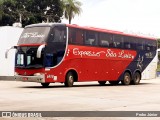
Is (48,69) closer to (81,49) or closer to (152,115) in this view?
(81,49)

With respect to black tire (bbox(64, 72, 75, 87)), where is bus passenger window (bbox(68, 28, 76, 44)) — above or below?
above

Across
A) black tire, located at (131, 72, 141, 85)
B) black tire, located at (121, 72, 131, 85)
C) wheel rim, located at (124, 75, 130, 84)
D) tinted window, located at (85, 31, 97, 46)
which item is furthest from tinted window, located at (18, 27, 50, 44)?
black tire, located at (131, 72, 141, 85)

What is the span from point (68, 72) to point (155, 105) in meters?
9.70

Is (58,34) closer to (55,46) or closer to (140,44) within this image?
(55,46)

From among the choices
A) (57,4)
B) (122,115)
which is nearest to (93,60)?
(122,115)

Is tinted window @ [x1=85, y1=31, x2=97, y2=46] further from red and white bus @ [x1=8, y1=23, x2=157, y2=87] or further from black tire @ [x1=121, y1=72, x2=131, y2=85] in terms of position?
black tire @ [x1=121, y1=72, x2=131, y2=85]

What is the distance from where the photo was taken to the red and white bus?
65.4 feet

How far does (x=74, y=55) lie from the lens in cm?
2134

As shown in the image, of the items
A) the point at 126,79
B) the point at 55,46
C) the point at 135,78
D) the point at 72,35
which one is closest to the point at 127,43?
the point at 126,79

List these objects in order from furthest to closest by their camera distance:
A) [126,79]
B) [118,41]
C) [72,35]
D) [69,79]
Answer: [126,79] < [118,41] < [69,79] < [72,35]

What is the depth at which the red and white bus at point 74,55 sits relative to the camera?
19922mm

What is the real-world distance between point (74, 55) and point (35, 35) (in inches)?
99.5

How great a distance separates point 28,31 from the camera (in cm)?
2078

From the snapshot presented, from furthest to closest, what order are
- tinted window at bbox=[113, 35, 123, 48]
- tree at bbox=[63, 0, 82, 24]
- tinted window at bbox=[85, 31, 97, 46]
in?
tree at bbox=[63, 0, 82, 24]
tinted window at bbox=[113, 35, 123, 48]
tinted window at bbox=[85, 31, 97, 46]
